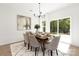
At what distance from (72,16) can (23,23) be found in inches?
51.5

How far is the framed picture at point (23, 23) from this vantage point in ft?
8.36

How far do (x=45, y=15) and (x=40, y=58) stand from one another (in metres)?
1.21

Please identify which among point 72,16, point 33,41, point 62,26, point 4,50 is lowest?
point 4,50

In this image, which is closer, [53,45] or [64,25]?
[64,25]

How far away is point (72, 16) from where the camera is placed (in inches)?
98.3

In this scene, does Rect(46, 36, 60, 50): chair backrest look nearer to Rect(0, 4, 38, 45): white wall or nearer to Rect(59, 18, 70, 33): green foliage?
Rect(59, 18, 70, 33): green foliage

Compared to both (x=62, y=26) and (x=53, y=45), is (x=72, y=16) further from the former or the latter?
(x=53, y=45)

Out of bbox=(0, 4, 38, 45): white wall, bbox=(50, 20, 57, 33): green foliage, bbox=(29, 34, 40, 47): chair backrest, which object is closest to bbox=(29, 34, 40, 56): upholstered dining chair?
bbox=(29, 34, 40, 47): chair backrest

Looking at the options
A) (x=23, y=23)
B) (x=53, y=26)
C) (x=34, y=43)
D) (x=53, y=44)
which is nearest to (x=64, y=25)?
(x=53, y=26)

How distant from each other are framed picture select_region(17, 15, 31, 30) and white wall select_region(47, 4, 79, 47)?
0.54m

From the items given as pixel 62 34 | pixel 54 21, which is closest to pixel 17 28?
pixel 54 21

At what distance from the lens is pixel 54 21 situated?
253 cm

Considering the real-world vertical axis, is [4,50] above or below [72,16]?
below

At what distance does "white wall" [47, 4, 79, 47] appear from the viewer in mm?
2316
